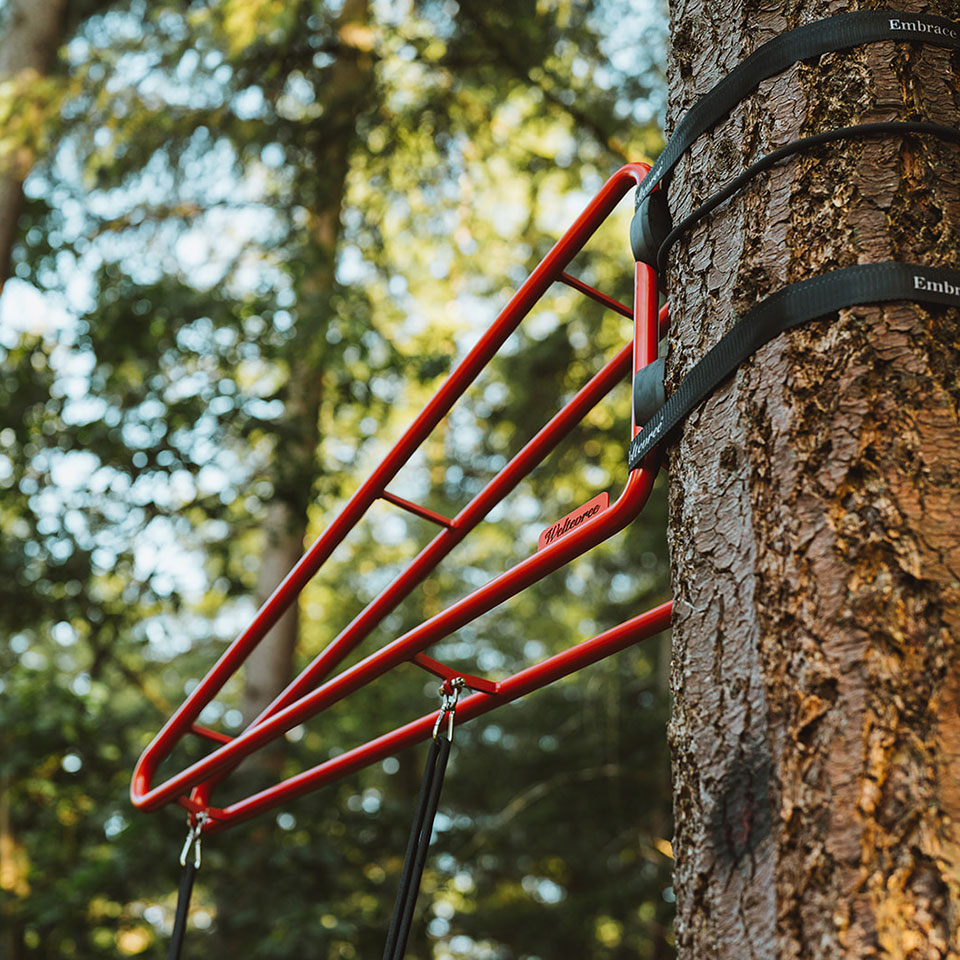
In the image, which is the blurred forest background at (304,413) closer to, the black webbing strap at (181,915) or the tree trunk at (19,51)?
the tree trunk at (19,51)

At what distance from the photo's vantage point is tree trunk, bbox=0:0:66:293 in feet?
22.0

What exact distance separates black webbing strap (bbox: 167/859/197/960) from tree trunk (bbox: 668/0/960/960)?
1262mm

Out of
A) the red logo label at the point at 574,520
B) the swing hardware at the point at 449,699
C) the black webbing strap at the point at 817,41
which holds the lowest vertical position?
the swing hardware at the point at 449,699

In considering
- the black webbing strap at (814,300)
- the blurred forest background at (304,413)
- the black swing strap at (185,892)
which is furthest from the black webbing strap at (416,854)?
the blurred forest background at (304,413)

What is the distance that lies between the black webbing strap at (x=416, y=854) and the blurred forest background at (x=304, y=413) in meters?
4.25

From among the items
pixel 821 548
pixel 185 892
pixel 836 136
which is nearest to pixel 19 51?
pixel 185 892

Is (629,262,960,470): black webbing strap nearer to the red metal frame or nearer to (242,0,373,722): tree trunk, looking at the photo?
the red metal frame

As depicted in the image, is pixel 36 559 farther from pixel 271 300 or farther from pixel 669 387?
pixel 669 387

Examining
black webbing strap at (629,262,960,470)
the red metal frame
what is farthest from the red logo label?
black webbing strap at (629,262,960,470)

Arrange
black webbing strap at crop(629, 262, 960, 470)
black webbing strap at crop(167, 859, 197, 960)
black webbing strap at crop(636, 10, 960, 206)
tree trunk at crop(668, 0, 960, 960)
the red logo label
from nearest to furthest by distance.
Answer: tree trunk at crop(668, 0, 960, 960) < black webbing strap at crop(629, 262, 960, 470) < black webbing strap at crop(636, 10, 960, 206) < the red logo label < black webbing strap at crop(167, 859, 197, 960)

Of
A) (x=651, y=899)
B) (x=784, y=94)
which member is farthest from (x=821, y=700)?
(x=651, y=899)

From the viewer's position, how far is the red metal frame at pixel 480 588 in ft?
4.17

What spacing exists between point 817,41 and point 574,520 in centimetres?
62

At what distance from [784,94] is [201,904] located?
24.9 feet
